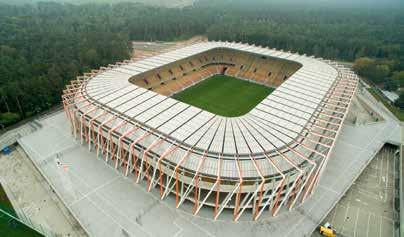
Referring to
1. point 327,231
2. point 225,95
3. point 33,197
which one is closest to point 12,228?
point 33,197

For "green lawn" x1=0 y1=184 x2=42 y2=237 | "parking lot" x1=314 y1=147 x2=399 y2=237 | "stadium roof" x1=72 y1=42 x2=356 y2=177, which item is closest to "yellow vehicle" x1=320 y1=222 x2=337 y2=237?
"parking lot" x1=314 y1=147 x2=399 y2=237

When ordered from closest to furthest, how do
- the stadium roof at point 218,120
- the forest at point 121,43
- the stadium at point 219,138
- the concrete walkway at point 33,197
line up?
the stadium at point 219,138 < the concrete walkway at point 33,197 < the stadium roof at point 218,120 < the forest at point 121,43

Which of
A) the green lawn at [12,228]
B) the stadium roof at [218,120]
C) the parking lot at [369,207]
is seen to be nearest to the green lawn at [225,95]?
the stadium roof at [218,120]

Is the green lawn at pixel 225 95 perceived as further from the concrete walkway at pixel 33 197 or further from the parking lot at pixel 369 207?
the concrete walkway at pixel 33 197

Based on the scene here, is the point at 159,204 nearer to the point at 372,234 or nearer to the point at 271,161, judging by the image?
the point at 271,161

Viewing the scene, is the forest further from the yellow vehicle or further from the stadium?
the yellow vehicle

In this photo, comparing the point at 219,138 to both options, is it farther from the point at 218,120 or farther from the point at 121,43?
the point at 121,43

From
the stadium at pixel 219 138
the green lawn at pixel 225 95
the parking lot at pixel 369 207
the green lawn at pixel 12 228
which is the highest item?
the stadium at pixel 219 138

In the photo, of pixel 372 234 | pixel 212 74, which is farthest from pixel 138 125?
pixel 212 74
